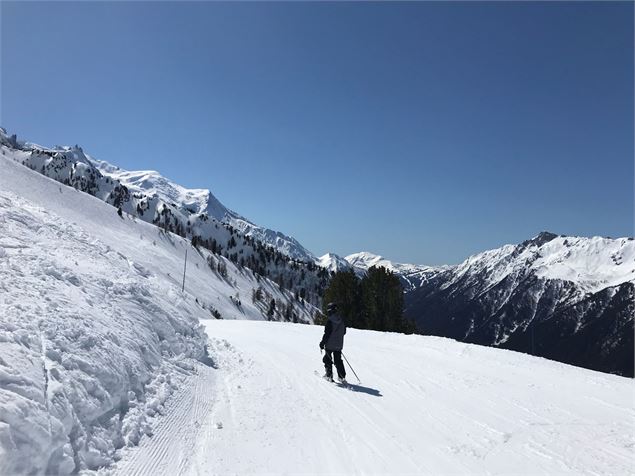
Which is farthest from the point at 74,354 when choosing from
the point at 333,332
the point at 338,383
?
the point at 333,332

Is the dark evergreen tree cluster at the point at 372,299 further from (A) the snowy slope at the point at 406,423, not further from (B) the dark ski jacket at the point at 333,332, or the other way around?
(B) the dark ski jacket at the point at 333,332

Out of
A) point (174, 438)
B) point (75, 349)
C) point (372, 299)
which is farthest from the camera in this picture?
point (372, 299)

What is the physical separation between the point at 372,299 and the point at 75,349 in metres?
44.1

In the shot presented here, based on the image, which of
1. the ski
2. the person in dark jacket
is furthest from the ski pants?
the ski

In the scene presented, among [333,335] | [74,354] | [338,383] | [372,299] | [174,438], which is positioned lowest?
[174,438]

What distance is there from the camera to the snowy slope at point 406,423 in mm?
7082

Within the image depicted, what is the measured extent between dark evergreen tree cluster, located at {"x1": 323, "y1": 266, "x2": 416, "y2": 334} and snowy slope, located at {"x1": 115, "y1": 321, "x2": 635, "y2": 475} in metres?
33.6

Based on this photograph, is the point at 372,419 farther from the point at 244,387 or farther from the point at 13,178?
the point at 13,178

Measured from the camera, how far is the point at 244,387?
38.5ft

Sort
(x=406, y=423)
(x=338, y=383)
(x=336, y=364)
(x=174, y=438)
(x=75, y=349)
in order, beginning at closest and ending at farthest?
(x=174, y=438)
(x=75, y=349)
(x=406, y=423)
(x=338, y=383)
(x=336, y=364)

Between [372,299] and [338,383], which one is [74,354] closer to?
[338,383]

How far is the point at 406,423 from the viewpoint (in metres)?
9.16

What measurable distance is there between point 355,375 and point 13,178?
169 m

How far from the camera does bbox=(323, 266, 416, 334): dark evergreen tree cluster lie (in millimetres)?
49250
